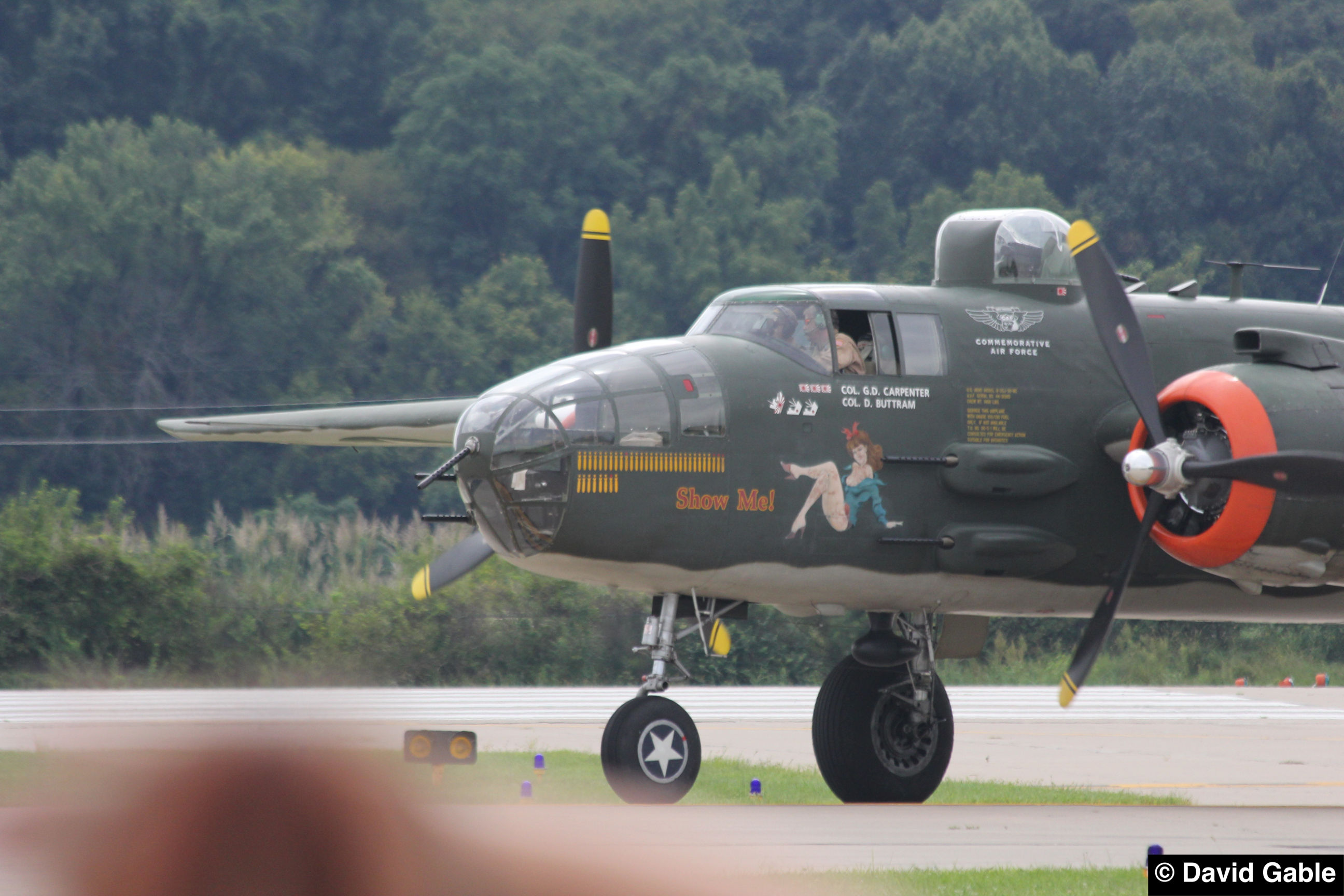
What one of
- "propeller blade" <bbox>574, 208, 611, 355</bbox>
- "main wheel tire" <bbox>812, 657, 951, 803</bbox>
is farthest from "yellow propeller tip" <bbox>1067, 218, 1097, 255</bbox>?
"propeller blade" <bbox>574, 208, 611, 355</bbox>

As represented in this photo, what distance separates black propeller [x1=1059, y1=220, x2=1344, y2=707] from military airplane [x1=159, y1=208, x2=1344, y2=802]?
0.07ft

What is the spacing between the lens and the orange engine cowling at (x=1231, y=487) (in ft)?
40.5

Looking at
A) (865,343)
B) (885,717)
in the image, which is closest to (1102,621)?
(885,717)

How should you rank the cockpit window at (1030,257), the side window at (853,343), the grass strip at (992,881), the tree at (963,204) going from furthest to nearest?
the tree at (963,204) < the cockpit window at (1030,257) < the side window at (853,343) < the grass strip at (992,881)

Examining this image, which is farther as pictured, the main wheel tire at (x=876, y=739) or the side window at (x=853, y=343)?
the main wheel tire at (x=876, y=739)

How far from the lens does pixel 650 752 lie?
1249cm

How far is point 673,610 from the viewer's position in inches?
526

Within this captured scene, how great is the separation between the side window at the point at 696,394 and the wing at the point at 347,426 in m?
4.33

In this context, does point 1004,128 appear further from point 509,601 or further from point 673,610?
point 673,610

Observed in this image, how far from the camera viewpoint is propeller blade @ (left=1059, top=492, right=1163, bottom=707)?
12922mm

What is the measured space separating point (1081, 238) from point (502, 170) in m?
59.8

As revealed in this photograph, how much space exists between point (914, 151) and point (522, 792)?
76260mm

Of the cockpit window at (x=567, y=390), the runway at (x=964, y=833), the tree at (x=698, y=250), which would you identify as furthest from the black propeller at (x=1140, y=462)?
the tree at (x=698, y=250)

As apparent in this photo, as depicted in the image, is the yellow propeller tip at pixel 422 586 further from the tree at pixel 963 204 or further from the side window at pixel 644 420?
the tree at pixel 963 204
